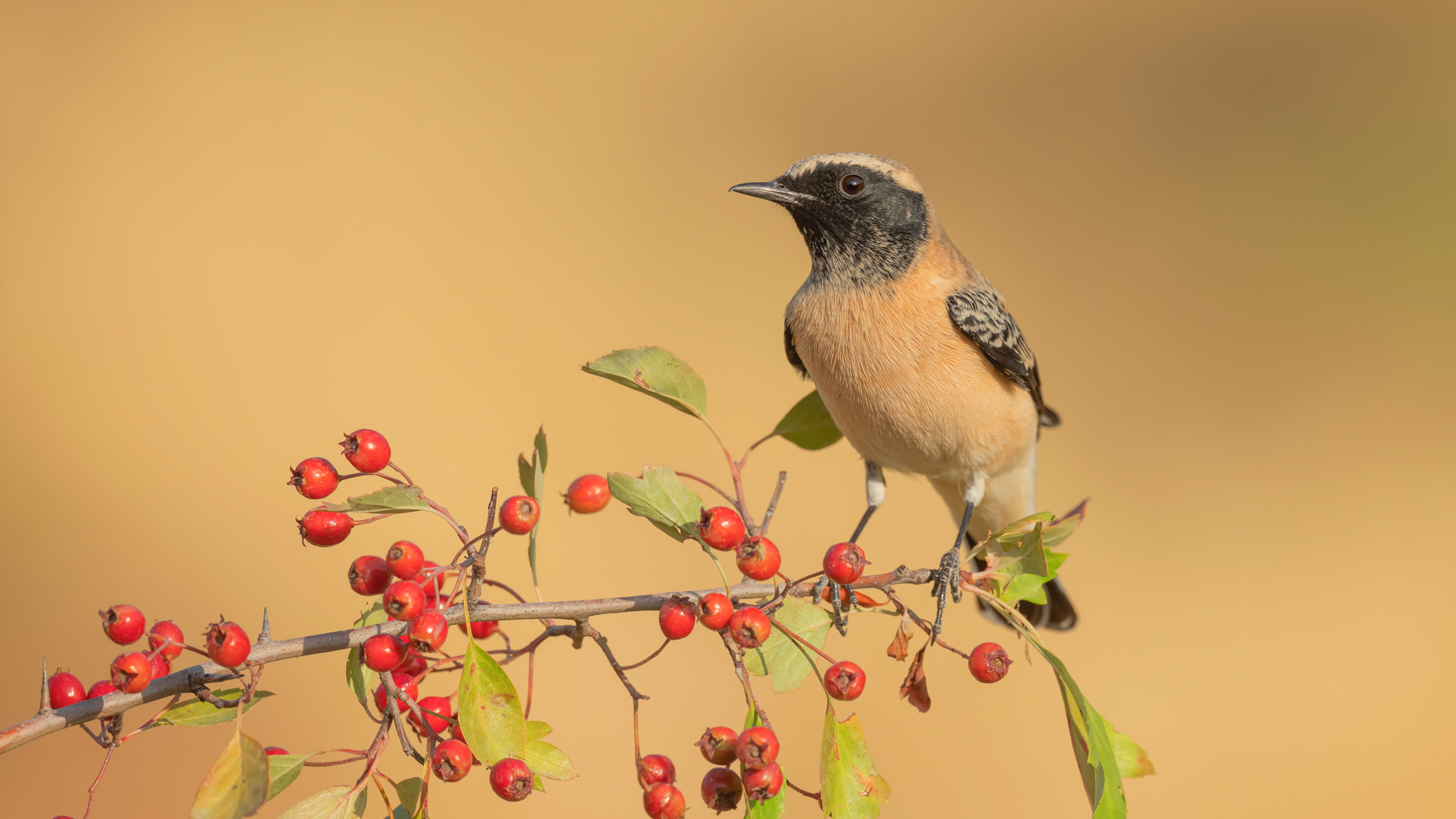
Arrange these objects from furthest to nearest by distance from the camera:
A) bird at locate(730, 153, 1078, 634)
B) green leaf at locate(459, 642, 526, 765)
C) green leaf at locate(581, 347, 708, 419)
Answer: bird at locate(730, 153, 1078, 634) → green leaf at locate(581, 347, 708, 419) → green leaf at locate(459, 642, 526, 765)

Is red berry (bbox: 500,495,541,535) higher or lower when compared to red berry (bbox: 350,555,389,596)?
higher

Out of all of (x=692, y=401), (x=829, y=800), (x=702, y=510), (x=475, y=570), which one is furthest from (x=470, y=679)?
(x=692, y=401)

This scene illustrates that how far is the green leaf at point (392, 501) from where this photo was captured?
2.39 m

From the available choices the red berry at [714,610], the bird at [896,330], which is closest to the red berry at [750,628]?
the red berry at [714,610]

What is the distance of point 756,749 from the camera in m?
2.39

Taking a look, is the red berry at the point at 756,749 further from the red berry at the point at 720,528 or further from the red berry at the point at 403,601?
the red berry at the point at 403,601

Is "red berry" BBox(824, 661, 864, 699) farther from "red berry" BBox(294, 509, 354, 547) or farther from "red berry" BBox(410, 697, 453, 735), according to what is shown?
"red berry" BBox(294, 509, 354, 547)

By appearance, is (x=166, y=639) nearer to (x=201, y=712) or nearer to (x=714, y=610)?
(x=201, y=712)

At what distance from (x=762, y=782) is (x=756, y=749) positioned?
0.08m

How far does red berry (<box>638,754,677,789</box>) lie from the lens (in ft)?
8.64

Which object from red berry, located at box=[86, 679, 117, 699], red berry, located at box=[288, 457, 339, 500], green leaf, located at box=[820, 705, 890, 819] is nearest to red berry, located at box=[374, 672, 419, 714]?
red berry, located at box=[288, 457, 339, 500]

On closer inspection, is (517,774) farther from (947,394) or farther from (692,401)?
(947,394)

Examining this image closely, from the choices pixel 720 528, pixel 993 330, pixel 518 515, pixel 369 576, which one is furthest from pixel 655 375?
pixel 993 330

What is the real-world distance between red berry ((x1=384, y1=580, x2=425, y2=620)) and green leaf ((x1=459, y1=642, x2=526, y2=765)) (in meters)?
0.19
